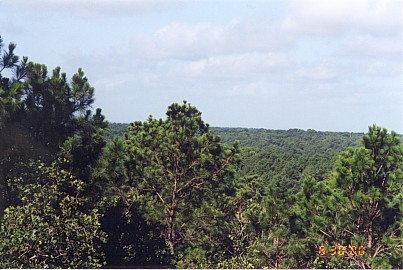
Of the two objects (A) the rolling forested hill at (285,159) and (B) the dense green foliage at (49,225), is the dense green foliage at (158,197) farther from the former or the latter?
(A) the rolling forested hill at (285,159)

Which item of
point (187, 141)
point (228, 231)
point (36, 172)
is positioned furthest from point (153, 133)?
point (36, 172)

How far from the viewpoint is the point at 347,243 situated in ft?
20.3

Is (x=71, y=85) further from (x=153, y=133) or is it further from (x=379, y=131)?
(x=379, y=131)

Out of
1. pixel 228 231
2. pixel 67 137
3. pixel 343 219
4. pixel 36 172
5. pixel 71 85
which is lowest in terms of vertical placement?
pixel 228 231

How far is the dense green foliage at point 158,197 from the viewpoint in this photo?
496 centimetres

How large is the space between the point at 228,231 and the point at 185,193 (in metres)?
1.07

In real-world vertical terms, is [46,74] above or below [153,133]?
above

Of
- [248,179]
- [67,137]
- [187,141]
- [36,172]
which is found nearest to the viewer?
[36,172]
